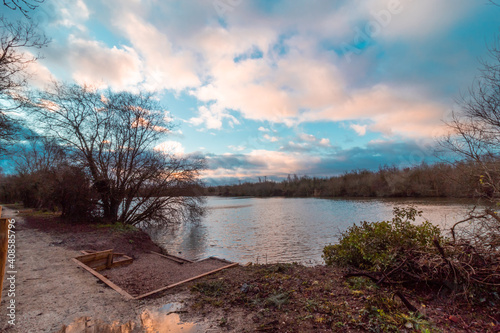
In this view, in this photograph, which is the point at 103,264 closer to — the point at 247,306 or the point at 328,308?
the point at 247,306

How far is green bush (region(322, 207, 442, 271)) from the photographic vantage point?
4.76 m

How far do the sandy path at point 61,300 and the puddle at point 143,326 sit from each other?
4.9 inches

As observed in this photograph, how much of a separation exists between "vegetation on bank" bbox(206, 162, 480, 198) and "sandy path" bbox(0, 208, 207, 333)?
8.30 m

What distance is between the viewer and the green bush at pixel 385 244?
4.76 metres

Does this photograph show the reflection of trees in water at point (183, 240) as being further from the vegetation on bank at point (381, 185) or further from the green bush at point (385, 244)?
the green bush at point (385, 244)

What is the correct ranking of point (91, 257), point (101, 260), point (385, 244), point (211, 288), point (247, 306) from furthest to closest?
1. point (101, 260)
2. point (91, 257)
3. point (385, 244)
4. point (211, 288)
5. point (247, 306)

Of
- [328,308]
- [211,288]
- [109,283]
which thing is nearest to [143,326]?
[211,288]

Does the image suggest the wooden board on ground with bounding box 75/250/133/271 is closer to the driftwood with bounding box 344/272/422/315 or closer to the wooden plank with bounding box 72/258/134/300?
the wooden plank with bounding box 72/258/134/300

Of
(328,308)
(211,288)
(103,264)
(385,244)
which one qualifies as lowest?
(103,264)

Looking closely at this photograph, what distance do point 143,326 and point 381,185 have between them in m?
68.4

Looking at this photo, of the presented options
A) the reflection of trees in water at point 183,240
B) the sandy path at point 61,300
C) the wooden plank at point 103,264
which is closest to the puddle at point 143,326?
the sandy path at point 61,300

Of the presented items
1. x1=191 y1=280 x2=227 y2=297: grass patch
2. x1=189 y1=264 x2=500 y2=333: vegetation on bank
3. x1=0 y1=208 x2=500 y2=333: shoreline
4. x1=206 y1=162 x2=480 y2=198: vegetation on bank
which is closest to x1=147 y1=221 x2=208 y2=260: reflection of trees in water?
x1=206 y1=162 x2=480 y2=198: vegetation on bank

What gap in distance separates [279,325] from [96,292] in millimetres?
4070

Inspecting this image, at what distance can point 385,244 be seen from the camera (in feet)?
18.0
